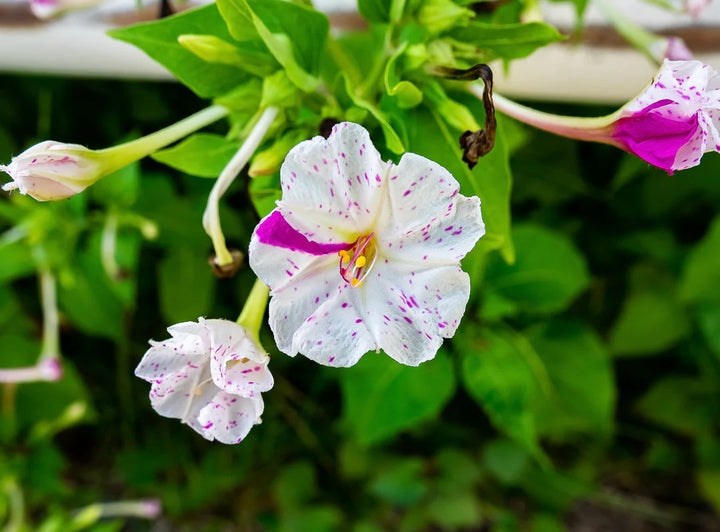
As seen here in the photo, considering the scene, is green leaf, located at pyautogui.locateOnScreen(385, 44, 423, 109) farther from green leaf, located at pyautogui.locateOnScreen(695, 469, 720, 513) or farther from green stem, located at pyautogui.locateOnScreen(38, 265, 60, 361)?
green leaf, located at pyautogui.locateOnScreen(695, 469, 720, 513)

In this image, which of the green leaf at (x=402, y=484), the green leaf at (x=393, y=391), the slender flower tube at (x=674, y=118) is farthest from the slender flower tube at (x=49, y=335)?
the slender flower tube at (x=674, y=118)

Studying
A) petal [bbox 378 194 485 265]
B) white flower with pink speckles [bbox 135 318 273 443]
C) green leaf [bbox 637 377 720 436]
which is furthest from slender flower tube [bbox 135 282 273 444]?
green leaf [bbox 637 377 720 436]

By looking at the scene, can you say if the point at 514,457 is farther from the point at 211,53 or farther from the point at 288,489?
the point at 211,53

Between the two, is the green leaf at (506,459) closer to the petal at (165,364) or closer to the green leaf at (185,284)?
the green leaf at (185,284)

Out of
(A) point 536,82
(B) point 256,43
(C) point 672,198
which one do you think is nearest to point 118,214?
(B) point 256,43

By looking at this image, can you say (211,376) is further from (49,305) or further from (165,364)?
(49,305)
